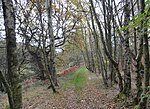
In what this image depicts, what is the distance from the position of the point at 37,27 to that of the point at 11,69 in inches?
403

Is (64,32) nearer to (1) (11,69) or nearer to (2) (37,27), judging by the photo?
(2) (37,27)

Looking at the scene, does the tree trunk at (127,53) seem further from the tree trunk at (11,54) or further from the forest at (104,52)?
the tree trunk at (11,54)

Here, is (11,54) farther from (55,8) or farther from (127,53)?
(55,8)

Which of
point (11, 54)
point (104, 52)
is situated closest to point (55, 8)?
point (104, 52)

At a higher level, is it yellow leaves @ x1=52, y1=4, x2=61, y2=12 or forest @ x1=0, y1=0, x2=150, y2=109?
yellow leaves @ x1=52, y1=4, x2=61, y2=12

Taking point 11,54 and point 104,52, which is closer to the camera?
point 11,54

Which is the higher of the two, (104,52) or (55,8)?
(55,8)

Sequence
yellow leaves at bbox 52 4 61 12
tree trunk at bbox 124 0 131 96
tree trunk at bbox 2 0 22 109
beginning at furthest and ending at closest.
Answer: yellow leaves at bbox 52 4 61 12 → tree trunk at bbox 124 0 131 96 → tree trunk at bbox 2 0 22 109

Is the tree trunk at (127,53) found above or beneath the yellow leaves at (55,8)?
beneath

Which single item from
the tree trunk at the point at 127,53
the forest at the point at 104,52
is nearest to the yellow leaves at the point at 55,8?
the forest at the point at 104,52

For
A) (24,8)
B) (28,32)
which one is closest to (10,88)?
(24,8)

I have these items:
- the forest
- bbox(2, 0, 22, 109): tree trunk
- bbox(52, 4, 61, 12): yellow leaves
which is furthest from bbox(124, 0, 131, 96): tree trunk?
bbox(52, 4, 61, 12): yellow leaves

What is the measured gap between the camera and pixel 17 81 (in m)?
3.67

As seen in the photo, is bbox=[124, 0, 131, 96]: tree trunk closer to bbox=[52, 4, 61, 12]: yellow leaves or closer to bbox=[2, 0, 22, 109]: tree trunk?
bbox=[2, 0, 22, 109]: tree trunk
